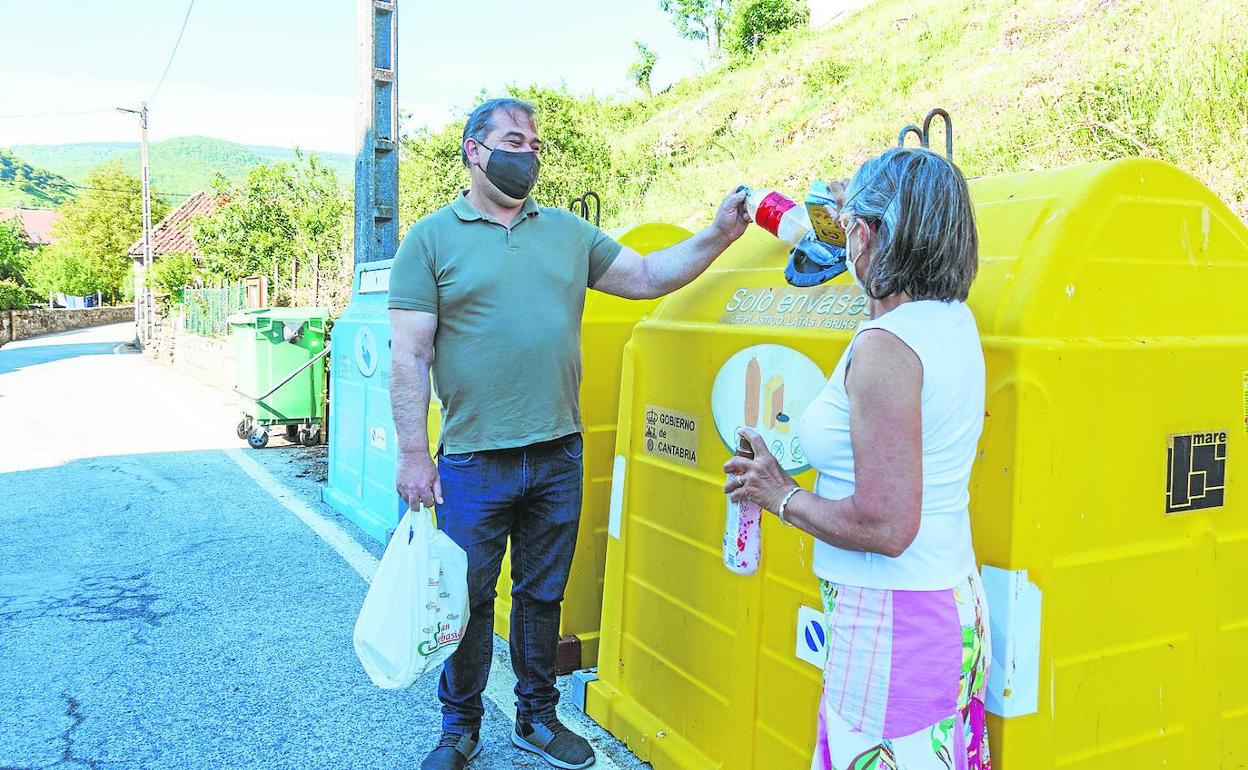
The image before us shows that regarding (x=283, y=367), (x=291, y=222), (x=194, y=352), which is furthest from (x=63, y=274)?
(x=283, y=367)

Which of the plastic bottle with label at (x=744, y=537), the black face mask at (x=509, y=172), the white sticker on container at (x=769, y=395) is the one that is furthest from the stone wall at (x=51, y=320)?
the plastic bottle with label at (x=744, y=537)

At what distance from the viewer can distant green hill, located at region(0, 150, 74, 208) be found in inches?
5413

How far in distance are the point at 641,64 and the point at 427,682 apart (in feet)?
137

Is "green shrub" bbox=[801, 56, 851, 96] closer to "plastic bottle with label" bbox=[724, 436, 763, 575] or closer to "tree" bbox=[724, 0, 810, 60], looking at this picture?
"tree" bbox=[724, 0, 810, 60]

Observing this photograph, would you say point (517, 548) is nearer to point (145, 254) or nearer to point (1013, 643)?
point (1013, 643)

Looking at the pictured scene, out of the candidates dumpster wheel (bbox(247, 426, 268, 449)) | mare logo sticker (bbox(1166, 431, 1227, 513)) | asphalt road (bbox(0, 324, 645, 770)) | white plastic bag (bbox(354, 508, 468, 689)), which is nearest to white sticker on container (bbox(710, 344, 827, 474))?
mare logo sticker (bbox(1166, 431, 1227, 513))

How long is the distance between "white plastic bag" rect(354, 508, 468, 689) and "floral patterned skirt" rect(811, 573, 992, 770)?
4.53 ft

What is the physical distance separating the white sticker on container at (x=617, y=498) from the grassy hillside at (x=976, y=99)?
17.8 ft

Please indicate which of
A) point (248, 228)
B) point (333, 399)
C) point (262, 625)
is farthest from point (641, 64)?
point (262, 625)

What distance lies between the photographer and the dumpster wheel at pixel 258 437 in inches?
361

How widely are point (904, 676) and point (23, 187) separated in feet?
551

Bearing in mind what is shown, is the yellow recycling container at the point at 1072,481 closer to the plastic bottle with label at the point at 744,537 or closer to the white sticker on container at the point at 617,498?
→ the plastic bottle with label at the point at 744,537

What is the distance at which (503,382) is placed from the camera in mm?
2791

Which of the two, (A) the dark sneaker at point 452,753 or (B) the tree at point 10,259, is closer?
(A) the dark sneaker at point 452,753
